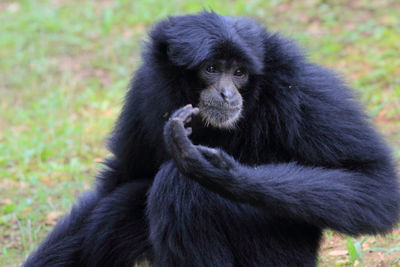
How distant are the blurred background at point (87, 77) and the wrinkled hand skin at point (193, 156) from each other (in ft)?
6.75

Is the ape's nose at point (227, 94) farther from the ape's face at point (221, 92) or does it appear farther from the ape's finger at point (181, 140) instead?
the ape's finger at point (181, 140)

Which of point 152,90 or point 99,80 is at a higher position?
point 152,90

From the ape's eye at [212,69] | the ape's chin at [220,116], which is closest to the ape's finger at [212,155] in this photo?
the ape's chin at [220,116]

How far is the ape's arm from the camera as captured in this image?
411cm

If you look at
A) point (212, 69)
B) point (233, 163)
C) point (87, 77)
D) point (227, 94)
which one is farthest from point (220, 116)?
point (87, 77)

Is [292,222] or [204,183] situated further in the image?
[292,222]

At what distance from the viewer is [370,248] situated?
19.1 ft

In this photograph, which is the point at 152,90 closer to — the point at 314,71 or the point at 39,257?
the point at 314,71

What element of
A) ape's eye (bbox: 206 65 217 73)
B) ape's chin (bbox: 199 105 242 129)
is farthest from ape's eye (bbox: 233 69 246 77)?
ape's chin (bbox: 199 105 242 129)

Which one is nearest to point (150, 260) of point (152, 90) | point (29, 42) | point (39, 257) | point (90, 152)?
point (39, 257)

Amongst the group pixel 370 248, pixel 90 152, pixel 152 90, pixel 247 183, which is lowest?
pixel 370 248

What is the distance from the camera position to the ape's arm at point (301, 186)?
4113 mm

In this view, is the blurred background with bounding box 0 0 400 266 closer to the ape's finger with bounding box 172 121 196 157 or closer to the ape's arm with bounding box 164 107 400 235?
the ape's arm with bounding box 164 107 400 235

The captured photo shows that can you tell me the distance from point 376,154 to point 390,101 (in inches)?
156
